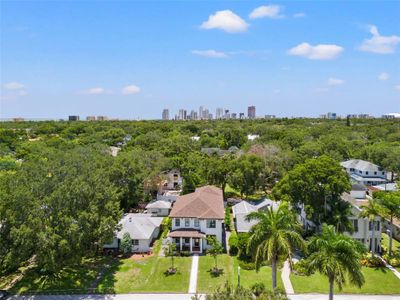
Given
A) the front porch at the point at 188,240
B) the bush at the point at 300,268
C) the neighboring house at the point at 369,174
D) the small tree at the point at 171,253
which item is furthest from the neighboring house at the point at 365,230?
the neighboring house at the point at 369,174

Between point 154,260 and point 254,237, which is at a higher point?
point 254,237

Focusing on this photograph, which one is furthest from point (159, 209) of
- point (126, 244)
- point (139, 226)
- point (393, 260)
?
point (393, 260)

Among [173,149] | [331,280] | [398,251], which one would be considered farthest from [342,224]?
[173,149]

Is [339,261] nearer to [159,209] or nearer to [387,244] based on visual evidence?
→ [387,244]

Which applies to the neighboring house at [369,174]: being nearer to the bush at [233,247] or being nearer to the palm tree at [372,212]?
the palm tree at [372,212]

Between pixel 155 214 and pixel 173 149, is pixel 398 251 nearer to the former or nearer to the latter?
pixel 155 214

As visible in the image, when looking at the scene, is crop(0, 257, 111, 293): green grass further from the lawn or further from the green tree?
the lawn
